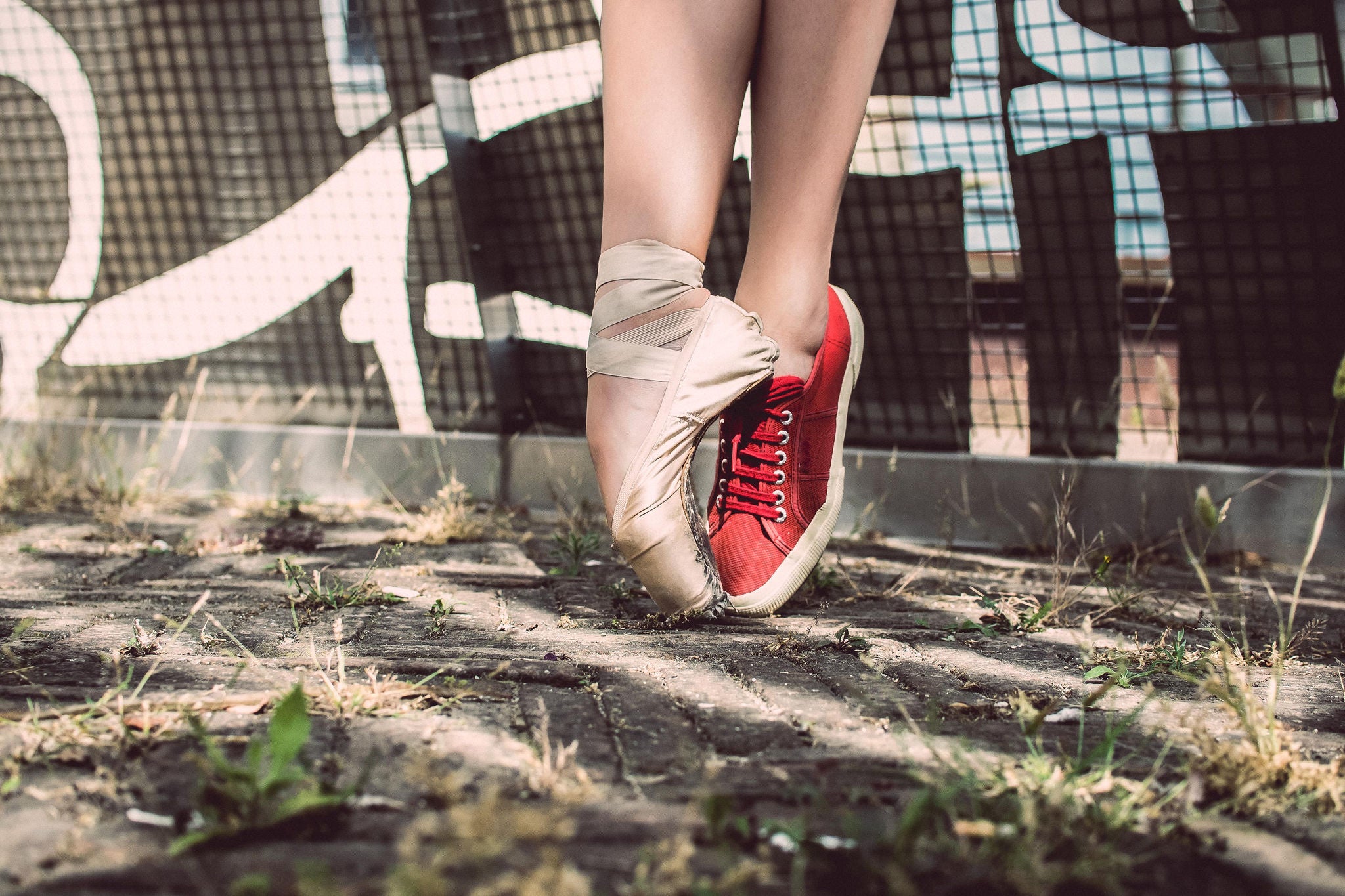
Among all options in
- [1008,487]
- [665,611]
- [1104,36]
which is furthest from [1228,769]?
[1104,36]

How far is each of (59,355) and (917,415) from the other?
2.96 metres

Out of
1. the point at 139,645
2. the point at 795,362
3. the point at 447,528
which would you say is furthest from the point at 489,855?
the point at 447,528

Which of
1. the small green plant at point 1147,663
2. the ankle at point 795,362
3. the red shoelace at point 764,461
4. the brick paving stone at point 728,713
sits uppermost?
the ankle at point 795,362

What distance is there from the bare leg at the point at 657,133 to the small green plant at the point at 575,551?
537mm

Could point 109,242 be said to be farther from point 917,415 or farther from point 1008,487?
point 1008,487

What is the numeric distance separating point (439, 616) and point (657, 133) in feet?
2.84

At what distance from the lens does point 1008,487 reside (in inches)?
99.6

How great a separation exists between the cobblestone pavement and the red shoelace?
21cm

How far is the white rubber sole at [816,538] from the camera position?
164cm

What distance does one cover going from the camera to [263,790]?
2.75ft

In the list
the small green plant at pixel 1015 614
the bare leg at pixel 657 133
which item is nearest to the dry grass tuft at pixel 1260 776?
the small green plant at pixel 1015 614

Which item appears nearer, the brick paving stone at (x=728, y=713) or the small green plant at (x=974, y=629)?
the brick paving stone at (x=728, y=713)

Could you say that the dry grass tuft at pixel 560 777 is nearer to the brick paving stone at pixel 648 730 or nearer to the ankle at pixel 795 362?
the brick paving stone at pixel 648 730

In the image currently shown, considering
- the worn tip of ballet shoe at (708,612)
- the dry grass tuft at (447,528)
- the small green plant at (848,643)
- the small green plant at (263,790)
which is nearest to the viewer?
the small green plant at (263,790)
